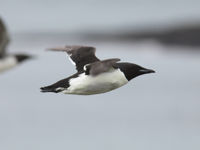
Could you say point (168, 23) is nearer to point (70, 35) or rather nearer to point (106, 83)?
point (70, 35)

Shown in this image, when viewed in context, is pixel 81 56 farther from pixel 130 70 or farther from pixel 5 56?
pixel 5 56

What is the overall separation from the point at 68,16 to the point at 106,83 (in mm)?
23281

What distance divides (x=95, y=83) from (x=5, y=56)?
19.1 feet

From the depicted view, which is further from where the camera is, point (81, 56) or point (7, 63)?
point (7, 63)

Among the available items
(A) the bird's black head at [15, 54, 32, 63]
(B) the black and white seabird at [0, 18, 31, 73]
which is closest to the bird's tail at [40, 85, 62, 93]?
(B) the black and white seabird at [0, 18, 31, 73]

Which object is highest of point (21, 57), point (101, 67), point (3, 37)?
point (101, 67)

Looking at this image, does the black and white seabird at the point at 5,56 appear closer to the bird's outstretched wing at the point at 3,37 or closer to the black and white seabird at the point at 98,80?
the bird's outstretched wing at the point at 3,37

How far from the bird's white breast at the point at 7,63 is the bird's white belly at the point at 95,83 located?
538cm

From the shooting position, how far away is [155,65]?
20.4 m

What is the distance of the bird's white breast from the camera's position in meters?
13.7

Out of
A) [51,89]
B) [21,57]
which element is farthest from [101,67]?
[21,57]

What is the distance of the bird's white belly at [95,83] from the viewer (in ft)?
27.3

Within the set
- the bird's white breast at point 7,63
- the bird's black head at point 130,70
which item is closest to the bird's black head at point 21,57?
the bird's white breast at point 7,63

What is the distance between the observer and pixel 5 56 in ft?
45.7
